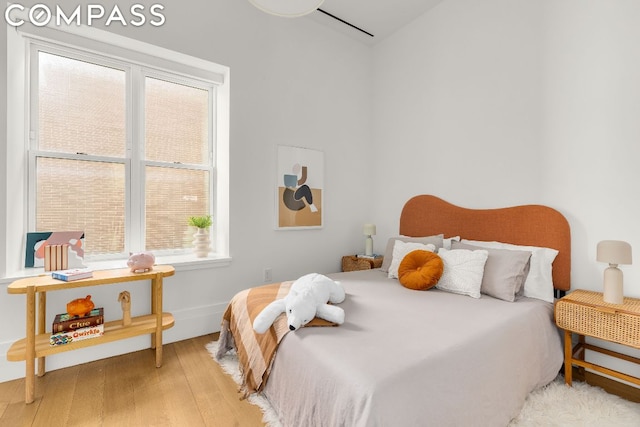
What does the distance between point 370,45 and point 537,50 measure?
6.47 ft

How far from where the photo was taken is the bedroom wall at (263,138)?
249cm

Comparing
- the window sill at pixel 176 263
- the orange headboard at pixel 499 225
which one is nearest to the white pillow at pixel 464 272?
the orange headboard at pixel 499 225

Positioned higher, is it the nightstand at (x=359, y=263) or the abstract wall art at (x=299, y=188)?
the abstract wall art at (x=299, y=188)

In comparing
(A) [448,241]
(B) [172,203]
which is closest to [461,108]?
(A) [448,241]

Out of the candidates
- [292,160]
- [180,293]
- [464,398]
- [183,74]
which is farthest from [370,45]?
[464,398]

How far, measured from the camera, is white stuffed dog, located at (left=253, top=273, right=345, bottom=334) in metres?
1.60

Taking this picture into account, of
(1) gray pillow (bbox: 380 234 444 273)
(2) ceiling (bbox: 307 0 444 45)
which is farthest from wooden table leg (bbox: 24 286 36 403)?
(2) ceiling (bbox: 307 0 444 45)

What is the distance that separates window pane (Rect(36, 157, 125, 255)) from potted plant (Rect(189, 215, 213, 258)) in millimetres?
584

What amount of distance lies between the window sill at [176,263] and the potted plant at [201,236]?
7cm

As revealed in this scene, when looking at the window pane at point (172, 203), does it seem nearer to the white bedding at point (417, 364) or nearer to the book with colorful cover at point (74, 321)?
the book with colorful cover at point (74, 321)

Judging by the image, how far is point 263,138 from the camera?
305 centimetres

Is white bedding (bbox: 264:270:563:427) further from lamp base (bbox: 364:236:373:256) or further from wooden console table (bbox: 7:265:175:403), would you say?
lamp base (bbox: 364:236:373:256)

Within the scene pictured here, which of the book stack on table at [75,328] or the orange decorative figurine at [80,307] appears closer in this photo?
the book stack on table at [75,328]

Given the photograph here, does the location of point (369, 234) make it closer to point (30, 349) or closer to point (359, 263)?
point (359, 263)
